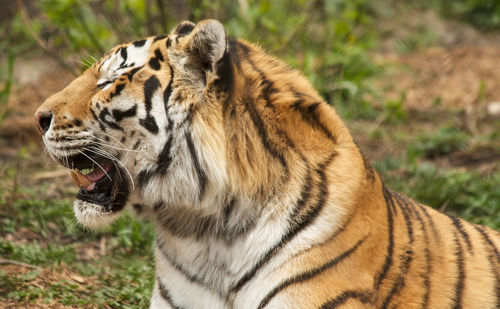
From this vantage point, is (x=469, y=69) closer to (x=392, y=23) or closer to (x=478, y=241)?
(x=392, y=23)

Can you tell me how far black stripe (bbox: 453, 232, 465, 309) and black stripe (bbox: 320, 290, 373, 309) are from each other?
0.43m

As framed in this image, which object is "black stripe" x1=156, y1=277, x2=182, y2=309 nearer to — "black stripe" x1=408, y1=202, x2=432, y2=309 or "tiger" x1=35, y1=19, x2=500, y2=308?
"tiger" x1=35, y1=19, x2=500, y2=308

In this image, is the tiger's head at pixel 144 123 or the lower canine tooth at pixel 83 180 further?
the lower canine tooth at pixel 83 180

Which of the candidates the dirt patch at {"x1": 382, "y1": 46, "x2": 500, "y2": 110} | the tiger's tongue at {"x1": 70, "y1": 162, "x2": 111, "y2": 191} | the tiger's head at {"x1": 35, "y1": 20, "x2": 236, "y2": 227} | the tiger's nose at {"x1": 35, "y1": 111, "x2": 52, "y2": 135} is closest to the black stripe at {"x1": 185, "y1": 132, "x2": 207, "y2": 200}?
the tiger's head at {"x1": 35, "y1": 20, "x2": 236, "y2": 227}

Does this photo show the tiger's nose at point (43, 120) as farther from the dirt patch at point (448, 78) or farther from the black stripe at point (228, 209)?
the dirt patch at point (448, 78)

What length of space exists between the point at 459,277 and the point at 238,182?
→ 0.97 metres

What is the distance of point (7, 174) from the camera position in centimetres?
433

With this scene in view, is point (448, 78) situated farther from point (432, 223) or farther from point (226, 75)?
point (226, 75)

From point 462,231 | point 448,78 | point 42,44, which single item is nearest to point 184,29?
point 462,231

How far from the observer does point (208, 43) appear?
2.22 metres

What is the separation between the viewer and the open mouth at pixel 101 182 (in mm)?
2461

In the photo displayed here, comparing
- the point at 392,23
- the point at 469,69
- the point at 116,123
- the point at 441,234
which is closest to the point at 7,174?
the point at 116,123

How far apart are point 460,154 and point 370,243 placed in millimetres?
3139

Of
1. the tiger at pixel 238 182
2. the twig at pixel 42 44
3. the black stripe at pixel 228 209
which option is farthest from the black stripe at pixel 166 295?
the twig at pixel 42 44
